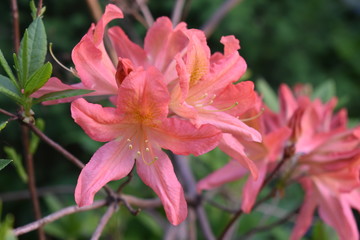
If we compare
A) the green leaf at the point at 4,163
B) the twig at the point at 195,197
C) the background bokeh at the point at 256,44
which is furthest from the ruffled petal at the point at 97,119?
the background bokeh at the point at 256,44

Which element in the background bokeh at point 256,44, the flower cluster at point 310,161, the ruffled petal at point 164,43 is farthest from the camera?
the background bokeh at point 256,44

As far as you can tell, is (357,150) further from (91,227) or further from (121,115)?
(91,227)

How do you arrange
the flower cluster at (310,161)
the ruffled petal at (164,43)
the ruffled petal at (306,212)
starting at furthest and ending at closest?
the ruffled petal at (306,212)
the flower cluster at (310,161)
the ruffled petal at (164,43)

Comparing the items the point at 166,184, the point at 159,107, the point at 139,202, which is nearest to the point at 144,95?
the point at 159,107

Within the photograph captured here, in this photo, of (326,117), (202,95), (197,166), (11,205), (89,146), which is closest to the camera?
(202,95)

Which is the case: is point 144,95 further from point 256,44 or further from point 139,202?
point 256,44

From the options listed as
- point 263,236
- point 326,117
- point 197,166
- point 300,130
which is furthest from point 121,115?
point 263,236

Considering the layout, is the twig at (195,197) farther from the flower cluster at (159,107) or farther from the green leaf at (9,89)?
the green leaf at (9,89)
